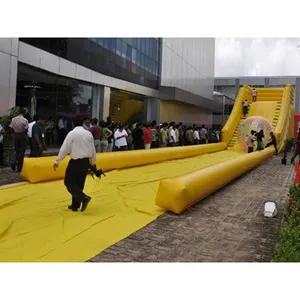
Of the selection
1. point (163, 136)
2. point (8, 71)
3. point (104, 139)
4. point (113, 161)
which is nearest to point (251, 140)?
point (163, 136)

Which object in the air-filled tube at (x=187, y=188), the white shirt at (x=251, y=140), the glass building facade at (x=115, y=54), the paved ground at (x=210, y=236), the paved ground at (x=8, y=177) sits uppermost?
the glass building facade at (x=115, y=54)

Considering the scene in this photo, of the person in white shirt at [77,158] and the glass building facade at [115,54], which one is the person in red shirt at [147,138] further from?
the person in white shirt at [77,158]

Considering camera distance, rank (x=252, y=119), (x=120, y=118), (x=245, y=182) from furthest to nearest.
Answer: (x=120, y=118), (x=252, y=119), (x=245, y=182)

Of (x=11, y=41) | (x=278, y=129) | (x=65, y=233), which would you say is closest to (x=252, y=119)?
(x=278, y=129)

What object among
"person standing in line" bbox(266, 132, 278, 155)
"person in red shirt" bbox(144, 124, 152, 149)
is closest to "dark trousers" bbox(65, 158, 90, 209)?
"person in red shirt" bbox(144, 124, 152, 149)

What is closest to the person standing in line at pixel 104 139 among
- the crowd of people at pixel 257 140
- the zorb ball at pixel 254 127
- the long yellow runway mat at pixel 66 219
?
the long yellow runway mat at pixel 66 219

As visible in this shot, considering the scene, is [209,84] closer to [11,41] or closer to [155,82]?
[155,82]

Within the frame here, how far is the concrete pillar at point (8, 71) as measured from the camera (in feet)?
30.5

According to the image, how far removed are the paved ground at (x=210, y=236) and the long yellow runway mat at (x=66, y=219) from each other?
241mm

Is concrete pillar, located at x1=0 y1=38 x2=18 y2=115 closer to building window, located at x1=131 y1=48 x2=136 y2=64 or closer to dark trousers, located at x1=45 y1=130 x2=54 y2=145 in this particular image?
dark trousers, located at x1=45 y1=130 x2=54 y2=145

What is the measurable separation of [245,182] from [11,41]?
6902mm

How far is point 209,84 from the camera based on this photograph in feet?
96.9

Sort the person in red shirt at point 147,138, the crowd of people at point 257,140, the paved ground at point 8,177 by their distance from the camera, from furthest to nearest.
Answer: the crowd of people at point 257,140
the person in red shirt at point 147,138
the paved ground at point 8,177

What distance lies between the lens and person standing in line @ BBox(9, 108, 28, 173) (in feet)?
25.2
